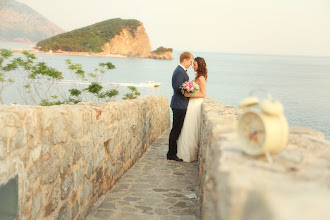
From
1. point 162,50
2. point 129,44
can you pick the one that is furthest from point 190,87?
point 162,50

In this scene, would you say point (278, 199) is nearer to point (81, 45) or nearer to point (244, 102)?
point (244, 102)

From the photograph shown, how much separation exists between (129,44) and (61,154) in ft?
395

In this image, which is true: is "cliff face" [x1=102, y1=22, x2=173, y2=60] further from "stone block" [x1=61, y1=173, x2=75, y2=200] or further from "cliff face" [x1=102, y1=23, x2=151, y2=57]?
"stone block" [x1=61, y1=173, x2=75, y2=200]

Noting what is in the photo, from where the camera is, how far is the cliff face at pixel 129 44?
11011cm

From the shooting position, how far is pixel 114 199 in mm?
4625

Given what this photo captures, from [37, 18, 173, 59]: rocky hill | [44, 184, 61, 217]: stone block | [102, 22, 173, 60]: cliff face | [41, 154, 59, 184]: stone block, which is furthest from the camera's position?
[102, 22, 173, 60]: cliff face

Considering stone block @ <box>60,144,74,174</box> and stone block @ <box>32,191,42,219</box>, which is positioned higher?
stone block @ <box>60,144,74,174</box>

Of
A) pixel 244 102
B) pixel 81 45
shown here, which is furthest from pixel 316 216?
pixel 81 45

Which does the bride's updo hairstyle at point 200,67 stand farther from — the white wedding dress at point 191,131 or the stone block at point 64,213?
the stone block at point 64,213

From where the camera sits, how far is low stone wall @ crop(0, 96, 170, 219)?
2461mm

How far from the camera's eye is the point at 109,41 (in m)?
108

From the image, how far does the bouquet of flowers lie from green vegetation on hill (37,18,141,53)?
3770 inches

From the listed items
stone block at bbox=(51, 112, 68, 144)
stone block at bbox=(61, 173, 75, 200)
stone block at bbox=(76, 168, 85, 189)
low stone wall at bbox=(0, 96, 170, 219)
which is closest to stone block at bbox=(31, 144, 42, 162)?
low stone wall at bbox=(0, 96, 170, 219)

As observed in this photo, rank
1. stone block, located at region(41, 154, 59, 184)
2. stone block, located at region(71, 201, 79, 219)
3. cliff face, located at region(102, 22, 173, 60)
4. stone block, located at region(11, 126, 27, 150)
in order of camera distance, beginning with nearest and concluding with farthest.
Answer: stone block, located at region(11, 126, 27, 150) < stone block, located at region(41, 154, 59, 184) < stone block, located at region(71, 201, 79, 219) < cliff face, located at region(102, 22, 173, 60)
